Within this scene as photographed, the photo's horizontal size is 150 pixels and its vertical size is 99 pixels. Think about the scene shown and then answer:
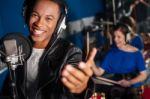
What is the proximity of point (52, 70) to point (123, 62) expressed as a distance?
1.70 metres

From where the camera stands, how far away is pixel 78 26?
20.1 ft

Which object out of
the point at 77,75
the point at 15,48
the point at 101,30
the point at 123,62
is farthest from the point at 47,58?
the point at 101,30

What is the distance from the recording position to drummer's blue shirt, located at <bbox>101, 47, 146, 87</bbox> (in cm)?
294

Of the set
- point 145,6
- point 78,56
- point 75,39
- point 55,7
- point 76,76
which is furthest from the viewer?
point 145,6

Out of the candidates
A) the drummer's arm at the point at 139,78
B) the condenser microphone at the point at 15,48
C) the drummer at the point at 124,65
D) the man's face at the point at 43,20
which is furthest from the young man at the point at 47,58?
the drummer's arm at the point at 139,78

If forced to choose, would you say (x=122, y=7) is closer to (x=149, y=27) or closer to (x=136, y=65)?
(x=149, y=27)

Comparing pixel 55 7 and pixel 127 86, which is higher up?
pixel 55 7

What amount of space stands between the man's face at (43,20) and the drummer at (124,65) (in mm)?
1454

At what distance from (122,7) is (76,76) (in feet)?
19.1

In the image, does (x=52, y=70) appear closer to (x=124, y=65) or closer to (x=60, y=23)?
(x=60, y=23)

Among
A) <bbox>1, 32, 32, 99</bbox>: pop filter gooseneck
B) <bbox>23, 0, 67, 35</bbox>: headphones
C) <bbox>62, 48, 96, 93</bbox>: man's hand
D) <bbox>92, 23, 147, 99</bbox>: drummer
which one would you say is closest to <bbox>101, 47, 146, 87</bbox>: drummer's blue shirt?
<bbox>92, 23, 147, 99</bbox>: drummer

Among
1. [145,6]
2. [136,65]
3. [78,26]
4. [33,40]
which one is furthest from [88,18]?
[33,40]

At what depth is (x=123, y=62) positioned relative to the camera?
2969mm

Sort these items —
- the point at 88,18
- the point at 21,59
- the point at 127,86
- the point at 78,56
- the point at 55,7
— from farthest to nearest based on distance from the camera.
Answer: the point at 88,18
the point at 127,86
the point at 55,7
the point at 78,56
the point at 21,59
